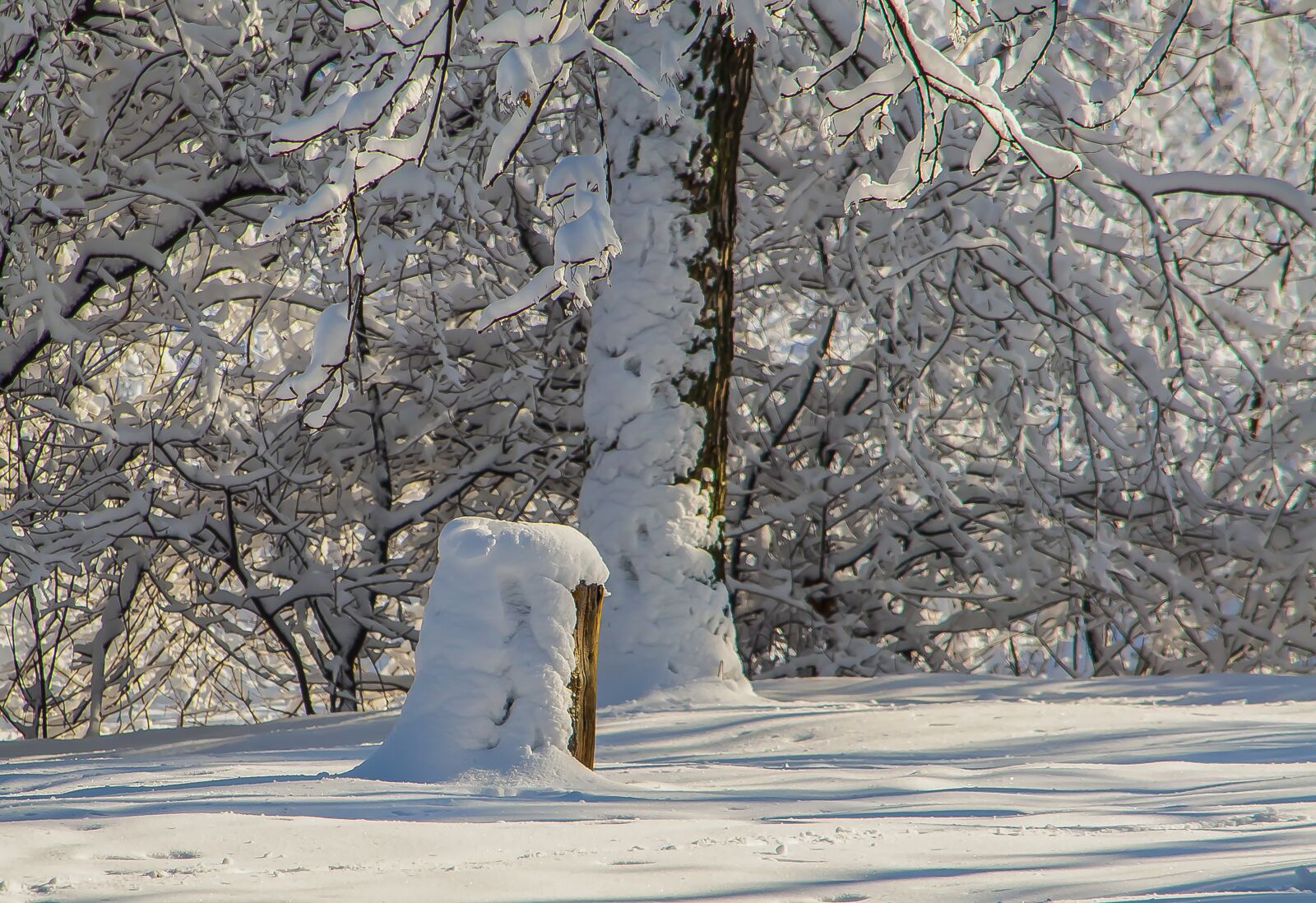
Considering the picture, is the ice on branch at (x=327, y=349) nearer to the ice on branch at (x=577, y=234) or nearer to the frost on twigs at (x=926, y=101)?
the ice on branch at (x=577, y=234)

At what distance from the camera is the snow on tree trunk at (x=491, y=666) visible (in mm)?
3611

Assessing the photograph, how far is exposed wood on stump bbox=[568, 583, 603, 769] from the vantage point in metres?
3.71

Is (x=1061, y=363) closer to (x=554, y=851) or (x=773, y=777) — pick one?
A: (x=773, y=777)

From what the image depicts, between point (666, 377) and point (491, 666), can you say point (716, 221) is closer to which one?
point (666, 377)

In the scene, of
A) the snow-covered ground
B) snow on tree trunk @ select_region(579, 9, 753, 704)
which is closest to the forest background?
snow on tree trunk @ select_region(579, 9, 753, 704)

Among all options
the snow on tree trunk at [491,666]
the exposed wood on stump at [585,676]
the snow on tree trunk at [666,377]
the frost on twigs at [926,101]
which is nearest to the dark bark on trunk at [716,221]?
the snow on tree trunk at [666,377]

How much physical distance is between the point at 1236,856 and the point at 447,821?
5.16 ft

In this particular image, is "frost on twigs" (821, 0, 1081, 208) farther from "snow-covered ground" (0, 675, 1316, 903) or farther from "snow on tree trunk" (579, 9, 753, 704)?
"snow on tree trunk" (579, 9, 753, 704)

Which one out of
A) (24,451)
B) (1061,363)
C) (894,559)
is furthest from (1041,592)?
(24,451)

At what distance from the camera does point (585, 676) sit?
12.4 feet

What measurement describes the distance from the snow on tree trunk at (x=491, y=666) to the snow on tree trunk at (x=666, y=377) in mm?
2292

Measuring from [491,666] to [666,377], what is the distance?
9.21 feet

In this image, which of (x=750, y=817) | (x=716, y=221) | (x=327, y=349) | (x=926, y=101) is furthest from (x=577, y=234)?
(x=716, y=221)

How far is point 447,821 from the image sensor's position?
113 inches
